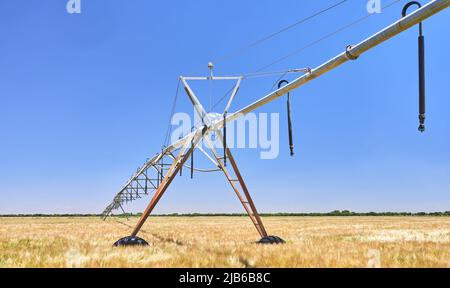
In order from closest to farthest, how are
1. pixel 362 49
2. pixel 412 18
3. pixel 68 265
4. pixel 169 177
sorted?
pixel 412 18, pixel 68 265, pixel 362 49, pixel 169 177

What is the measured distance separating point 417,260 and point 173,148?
15896mm

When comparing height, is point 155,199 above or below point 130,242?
above

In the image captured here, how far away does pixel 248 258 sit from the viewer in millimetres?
13094

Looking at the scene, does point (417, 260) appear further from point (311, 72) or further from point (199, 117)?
point (199, 117)

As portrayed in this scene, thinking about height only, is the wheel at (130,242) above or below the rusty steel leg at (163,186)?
below

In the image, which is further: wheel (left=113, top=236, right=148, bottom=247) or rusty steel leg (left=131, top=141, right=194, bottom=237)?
rusty steel leg (left=131, top=141, right=194, bottom=237)

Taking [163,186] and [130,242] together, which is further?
[163,186]

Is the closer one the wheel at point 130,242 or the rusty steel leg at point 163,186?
the wheel at point 130,242

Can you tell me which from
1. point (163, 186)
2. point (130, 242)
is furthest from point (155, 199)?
point (130, 242)

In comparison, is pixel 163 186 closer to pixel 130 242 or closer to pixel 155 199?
pixel 155 199

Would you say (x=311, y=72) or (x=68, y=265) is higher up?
(x=311, y=72)

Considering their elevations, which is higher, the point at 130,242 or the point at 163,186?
the point at 163,186

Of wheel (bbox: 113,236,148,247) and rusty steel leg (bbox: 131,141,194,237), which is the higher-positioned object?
rusty steel leg (bbox: 131,141,194,237)
